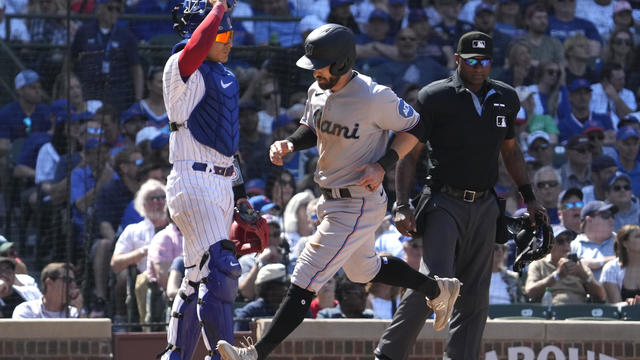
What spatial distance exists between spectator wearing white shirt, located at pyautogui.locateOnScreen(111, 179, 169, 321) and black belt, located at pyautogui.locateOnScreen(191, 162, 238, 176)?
9.47 ft

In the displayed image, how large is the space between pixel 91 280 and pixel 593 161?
16.8 feet

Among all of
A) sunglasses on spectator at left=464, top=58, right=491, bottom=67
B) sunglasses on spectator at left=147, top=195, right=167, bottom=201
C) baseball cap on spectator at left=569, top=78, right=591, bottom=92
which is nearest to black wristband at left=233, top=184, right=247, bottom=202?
sunglasses on spectator at left=464, top=58, right=491, bottom=67

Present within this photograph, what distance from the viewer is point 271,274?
25.9 ft

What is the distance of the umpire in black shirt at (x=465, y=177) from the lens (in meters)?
5.52

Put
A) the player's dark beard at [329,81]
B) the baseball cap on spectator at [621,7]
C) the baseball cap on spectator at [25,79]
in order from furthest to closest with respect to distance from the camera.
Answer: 1. the baseball cap on spectator at [621,7]
2. the baseball cap on spectator at [25,79]
3. the player's dark beard at [329,81]

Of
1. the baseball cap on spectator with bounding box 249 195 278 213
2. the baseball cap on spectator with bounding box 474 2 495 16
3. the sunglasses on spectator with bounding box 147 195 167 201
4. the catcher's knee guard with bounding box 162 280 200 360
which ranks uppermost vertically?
the baseball cap on spectator with bounding box 474 2 495 16

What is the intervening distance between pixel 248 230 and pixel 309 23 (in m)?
6.15

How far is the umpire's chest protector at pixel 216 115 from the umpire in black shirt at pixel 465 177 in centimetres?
93

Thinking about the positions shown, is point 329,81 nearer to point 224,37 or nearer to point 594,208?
point 224,37

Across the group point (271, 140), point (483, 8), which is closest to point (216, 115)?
point (271, 140)

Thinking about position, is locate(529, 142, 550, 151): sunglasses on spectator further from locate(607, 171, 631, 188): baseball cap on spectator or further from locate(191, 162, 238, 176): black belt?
locate(191, 162, 238, 176): black belt

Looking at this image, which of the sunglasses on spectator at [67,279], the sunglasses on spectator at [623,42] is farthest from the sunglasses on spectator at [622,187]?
the sunglasses on spectator at [67,279]

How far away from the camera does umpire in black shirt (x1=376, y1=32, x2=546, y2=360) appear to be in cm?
552

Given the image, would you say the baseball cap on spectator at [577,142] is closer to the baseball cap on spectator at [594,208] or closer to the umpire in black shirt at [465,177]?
A: the baseball cap on spectator at [594,208]
